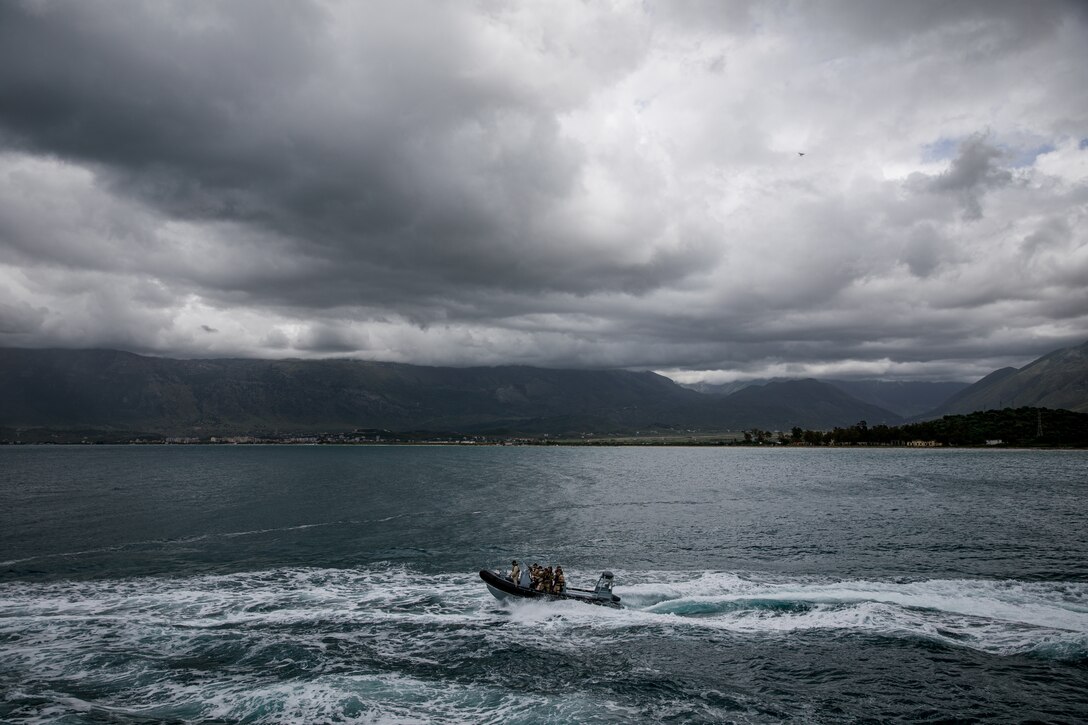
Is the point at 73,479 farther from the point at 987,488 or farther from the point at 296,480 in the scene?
the point at 987,488

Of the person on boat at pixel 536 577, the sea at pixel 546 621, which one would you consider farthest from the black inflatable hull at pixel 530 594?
the sea at pixel 546 621

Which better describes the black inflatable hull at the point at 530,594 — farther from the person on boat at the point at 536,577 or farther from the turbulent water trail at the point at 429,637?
the turbulent water trail at the point at 429,637

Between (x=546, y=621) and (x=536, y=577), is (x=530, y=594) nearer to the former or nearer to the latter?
(x=536, y=577)

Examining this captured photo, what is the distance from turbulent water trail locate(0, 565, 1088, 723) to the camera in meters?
31.3

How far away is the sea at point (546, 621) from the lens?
A: 31.3 metres

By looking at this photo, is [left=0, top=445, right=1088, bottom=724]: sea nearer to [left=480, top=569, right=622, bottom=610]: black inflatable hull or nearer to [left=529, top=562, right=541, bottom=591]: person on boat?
[left=480, top=569, right=622, bottom=610]: black inflatable hull

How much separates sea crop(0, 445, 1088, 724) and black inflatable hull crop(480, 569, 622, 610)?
2.42 feet

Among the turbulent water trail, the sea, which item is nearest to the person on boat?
the turbulent water trail

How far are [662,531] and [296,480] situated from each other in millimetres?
122739

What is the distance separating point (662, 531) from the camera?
83.6m

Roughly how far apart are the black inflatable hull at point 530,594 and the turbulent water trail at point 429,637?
800mm

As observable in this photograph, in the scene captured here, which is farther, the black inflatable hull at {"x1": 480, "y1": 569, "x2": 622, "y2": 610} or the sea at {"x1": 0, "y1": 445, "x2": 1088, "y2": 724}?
the black inflatable hull at {"x1": 480, "y1": 569, "x2": 622, "y2": 610}

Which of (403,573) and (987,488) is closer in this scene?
(403,573)

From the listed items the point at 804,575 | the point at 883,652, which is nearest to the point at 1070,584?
the point at 804,575
